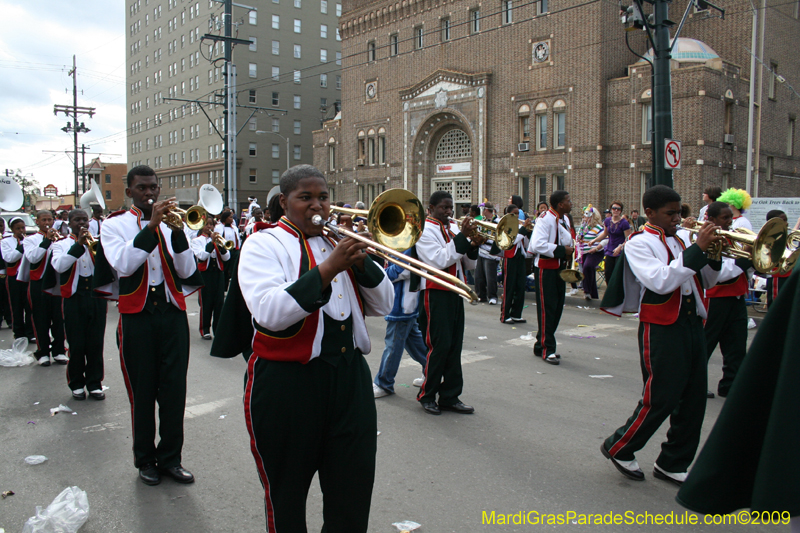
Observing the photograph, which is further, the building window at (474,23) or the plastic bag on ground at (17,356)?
the building window at (474,23)

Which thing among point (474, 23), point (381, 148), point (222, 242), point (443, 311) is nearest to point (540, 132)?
point (474, 23)

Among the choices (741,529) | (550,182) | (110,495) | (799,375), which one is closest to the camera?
(799,375)

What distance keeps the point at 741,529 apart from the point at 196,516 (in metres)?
3.33

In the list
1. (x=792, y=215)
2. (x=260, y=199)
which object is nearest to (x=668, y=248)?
(x=792, y=215)

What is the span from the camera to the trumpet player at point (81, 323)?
621 cm

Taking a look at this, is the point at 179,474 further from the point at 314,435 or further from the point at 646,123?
the point at 646,123

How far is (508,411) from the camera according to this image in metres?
5.77

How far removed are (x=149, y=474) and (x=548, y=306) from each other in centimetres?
527

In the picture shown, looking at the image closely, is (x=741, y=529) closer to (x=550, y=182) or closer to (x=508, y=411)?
(x=508, y=411)

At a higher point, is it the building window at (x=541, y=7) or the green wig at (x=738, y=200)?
the building window at (x=541, y=7)

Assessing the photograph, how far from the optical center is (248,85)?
62719mm

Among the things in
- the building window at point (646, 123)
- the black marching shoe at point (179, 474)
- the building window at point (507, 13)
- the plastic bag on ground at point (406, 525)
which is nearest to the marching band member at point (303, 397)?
the plastic bag on ground at point (406, 525)

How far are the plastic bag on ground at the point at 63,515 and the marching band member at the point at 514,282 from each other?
26.3 ft

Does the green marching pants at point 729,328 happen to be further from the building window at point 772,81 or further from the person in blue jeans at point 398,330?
the building window at point 772,81
